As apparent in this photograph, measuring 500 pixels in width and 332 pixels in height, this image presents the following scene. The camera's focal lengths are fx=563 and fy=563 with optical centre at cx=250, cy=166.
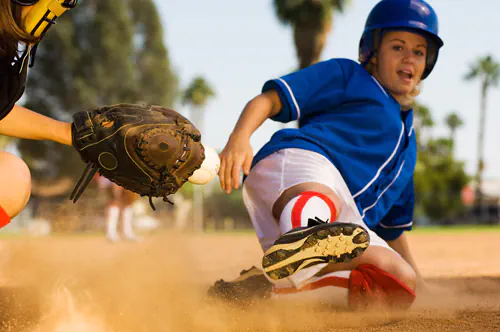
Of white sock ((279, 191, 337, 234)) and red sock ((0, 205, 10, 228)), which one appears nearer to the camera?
red sock ((0, 205, 10, 228))

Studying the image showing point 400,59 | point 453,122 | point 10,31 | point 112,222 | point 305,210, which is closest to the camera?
point 10,31

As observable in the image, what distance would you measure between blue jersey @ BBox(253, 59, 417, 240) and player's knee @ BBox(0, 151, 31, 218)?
1221 mm

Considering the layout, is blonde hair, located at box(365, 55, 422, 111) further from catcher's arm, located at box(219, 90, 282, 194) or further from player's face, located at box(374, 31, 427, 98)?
catcher's arm, located at box(219, 90, 282, 194)

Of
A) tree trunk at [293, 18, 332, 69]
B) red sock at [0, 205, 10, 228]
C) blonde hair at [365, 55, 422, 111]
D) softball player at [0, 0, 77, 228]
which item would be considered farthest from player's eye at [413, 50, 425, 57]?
tree trunk at [293, 18, 332, 69]

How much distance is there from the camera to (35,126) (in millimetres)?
2104

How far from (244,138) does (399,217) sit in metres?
1.37

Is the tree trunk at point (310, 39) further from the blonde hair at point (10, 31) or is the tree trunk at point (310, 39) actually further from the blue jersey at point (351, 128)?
the blonde hair at point (10, 31)

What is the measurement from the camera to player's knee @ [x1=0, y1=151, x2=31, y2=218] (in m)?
2.07

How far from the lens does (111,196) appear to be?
Answer: 432 inches

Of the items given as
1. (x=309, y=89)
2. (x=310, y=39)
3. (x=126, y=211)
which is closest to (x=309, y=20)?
(x=310, y=39)

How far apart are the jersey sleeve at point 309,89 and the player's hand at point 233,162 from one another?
446mm

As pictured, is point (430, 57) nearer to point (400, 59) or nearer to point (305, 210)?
point (400, 59)

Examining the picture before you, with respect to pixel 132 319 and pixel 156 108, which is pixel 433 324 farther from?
pixel 156 108

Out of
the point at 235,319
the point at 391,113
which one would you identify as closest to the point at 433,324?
the point at 235,319
